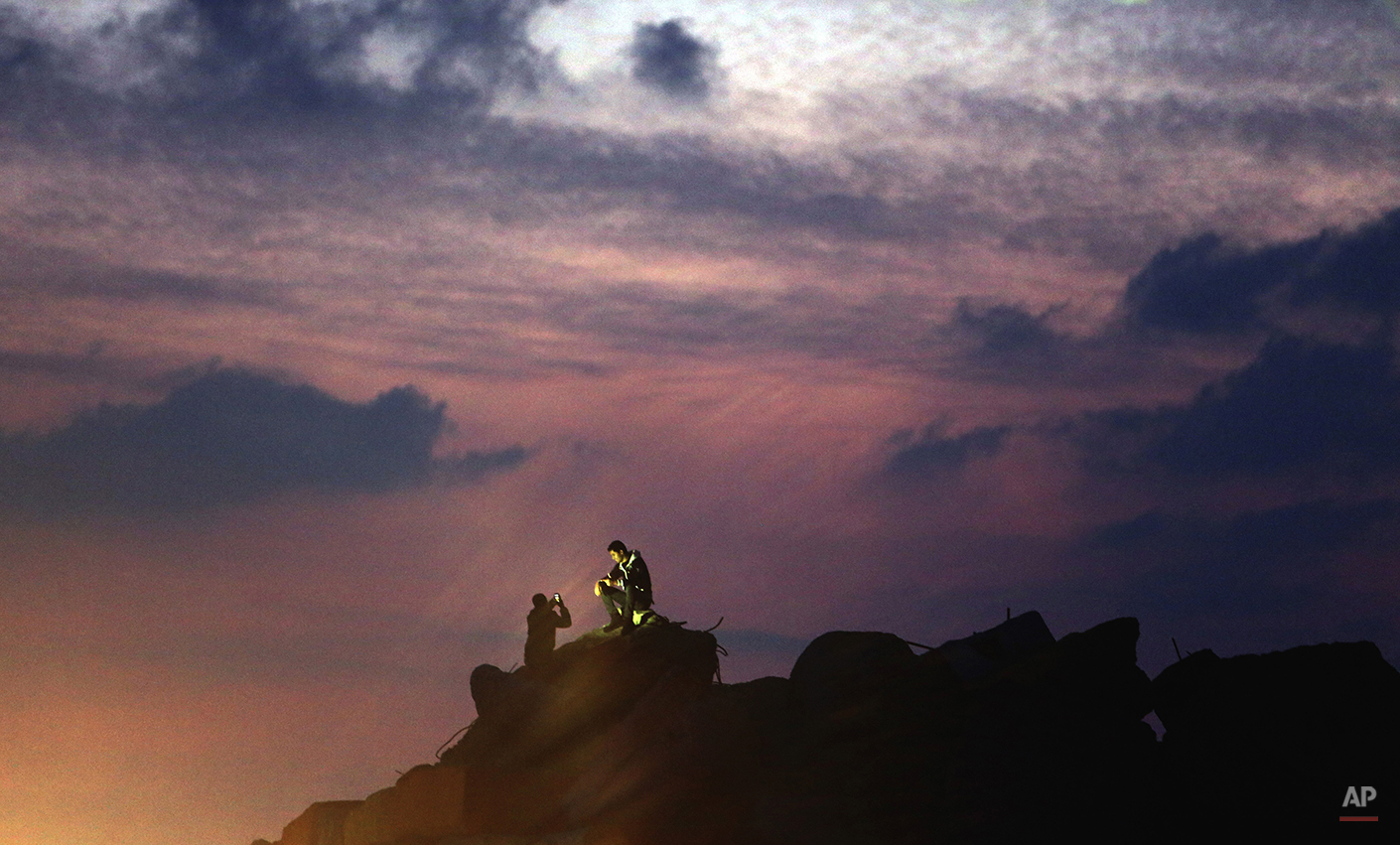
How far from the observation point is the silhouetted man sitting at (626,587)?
3234 centimetres

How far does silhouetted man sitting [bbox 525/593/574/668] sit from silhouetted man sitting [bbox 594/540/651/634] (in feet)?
4.25

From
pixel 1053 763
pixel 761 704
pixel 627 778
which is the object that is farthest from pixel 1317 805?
pixel 627 778

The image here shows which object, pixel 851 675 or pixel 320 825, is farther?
pixel 320 825

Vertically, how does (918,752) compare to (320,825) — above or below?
below

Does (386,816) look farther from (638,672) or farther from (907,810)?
(907,810)

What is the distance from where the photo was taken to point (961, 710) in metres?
29.3

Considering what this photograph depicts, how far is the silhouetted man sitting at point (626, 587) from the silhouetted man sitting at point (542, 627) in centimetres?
130

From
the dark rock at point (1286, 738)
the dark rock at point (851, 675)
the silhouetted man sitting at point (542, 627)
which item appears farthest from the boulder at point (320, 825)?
the dark rock at point (1286, 738)

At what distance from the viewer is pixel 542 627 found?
3369 centimetres

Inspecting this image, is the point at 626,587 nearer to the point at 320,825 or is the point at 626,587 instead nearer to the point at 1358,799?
the point at 320,825

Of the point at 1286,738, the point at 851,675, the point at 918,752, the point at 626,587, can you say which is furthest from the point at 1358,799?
the point at 626,587

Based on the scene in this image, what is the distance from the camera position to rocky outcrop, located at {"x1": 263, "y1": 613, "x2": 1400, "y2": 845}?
2836 cm

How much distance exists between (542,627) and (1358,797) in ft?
50.8

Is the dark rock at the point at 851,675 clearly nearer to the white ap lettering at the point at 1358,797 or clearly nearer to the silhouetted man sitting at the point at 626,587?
the silhouetted man sitting at the point at 626,587
